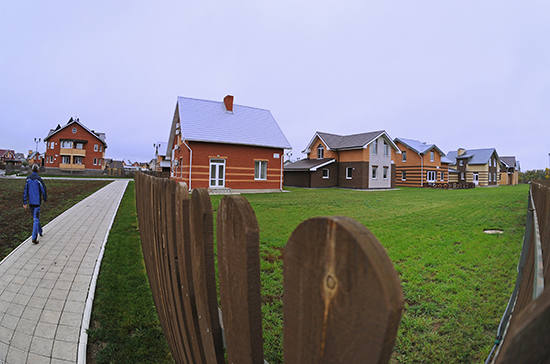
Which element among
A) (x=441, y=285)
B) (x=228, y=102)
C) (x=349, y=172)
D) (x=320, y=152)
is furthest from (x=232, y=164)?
(x=441, y=285)

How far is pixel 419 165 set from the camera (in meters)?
36.8

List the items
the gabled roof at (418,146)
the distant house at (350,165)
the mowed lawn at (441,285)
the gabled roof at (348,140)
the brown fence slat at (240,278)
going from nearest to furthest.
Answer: the brown fence slat at (240,278)
the mowed lawn at (441,285)
the distant house at (350,165)
the gabled roof at (348,140)
the gabled roof at (418,146)

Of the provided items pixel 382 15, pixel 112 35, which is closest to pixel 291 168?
pixel 382 15

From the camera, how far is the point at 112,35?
25.2 meters

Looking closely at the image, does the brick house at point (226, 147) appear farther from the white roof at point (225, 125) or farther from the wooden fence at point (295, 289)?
the wooden fence at point (295, 289)

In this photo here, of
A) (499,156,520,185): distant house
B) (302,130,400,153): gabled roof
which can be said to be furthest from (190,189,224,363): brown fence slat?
(499,156,520,185): distant house

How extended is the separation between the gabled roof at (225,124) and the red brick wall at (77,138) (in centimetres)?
3423

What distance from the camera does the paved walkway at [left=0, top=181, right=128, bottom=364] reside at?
2818 mm

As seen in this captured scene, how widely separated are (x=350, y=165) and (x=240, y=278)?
32004 mm

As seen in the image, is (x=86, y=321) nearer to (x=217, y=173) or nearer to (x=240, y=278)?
(x=240, y=278)

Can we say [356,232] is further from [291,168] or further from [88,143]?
Result: [88,143]

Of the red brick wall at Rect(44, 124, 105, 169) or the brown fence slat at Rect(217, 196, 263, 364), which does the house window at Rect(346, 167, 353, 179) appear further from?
the red brick wall at Rect(44, 124, 105, 169)

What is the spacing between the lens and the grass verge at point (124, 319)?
2.71m

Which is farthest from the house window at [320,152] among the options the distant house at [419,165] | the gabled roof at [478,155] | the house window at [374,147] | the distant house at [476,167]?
the gabled roof at [478,155]
